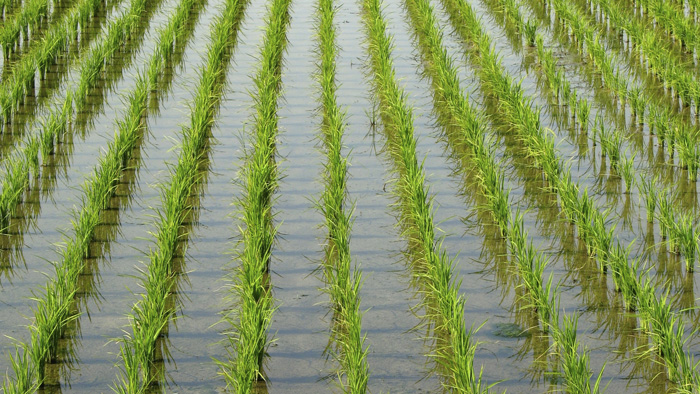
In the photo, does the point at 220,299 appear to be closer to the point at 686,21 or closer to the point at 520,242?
the point at 520,242

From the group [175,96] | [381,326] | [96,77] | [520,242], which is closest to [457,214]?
[520,242]

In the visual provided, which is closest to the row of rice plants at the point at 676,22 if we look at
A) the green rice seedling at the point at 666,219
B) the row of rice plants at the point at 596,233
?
the row of rice plants at the point at 596,233

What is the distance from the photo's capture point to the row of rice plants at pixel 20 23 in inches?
297

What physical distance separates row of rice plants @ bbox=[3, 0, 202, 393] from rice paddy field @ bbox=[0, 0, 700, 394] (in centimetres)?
2

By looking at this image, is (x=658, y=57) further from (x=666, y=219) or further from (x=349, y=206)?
(x=349, y=206)

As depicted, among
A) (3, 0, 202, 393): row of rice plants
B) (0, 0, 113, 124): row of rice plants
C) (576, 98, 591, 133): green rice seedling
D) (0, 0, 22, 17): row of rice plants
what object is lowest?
(3, 0, 202, 393): row of rice plants

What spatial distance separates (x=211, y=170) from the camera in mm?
5836

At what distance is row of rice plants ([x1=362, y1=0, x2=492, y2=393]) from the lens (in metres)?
3.77

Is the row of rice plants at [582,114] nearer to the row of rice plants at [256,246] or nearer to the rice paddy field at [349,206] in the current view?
the rice paddy field at [349,206]

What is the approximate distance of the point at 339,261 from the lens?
182 inches

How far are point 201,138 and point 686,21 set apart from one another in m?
4.16

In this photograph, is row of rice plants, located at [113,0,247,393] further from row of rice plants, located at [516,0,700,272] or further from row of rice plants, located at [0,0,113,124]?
row of rice plants, located at [516,0,700,272]

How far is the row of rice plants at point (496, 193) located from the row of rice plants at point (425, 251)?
0.30m

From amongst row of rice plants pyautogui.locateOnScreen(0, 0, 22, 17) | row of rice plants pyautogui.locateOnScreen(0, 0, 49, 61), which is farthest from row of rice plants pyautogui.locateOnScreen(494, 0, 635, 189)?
row of rice plants pyautogui.locateOnScreen(0, 0, 22, 17)
